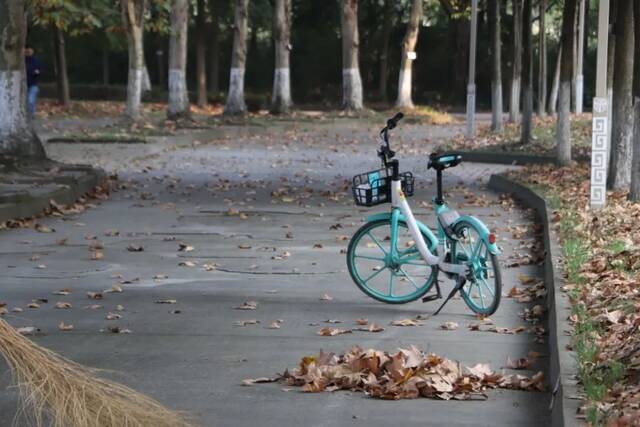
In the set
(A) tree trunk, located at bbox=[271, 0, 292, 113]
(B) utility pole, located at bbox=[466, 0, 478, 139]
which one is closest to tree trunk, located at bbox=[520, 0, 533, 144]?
(B) utility pole, located at bbox=[466, 0, 478, 139]

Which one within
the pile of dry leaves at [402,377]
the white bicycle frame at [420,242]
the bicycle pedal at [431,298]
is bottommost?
the bicycle pedal at [431,298]

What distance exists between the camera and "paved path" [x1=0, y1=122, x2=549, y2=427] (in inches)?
272

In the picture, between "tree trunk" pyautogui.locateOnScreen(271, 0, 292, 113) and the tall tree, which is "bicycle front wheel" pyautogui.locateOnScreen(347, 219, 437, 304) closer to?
"tree trunk" pyautogui.locateOnScreen(271, 0, 292, 113)

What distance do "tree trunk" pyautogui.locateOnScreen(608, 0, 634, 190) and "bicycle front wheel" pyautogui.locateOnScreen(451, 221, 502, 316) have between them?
303 inches

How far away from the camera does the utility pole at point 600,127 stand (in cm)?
1469

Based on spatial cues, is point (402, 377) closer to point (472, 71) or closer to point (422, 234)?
point (422, 234)

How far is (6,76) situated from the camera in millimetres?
19828

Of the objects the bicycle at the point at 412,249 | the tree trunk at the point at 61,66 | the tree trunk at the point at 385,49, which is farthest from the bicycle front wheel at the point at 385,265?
the tree trunk at the point at 385,49

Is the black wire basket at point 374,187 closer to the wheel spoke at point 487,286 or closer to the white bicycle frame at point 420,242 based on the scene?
the white bicycle frame at point 420,242

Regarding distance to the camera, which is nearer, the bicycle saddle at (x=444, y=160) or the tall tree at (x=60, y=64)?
the bicycle saddle at (x=444, y=160)

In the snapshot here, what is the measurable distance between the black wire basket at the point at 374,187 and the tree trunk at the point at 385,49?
150ft

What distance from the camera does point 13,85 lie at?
1994 centimetres

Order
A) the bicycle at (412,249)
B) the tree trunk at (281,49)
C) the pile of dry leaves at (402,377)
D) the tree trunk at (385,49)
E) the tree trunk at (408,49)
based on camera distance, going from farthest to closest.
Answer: the tree trunk at (385,49) → the tree trunk at (408,49) → the tree trunk at (281,49) → the bicycle at (412,249) → the pile of dry leaves at (402,377)

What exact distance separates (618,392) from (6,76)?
1526 cm
